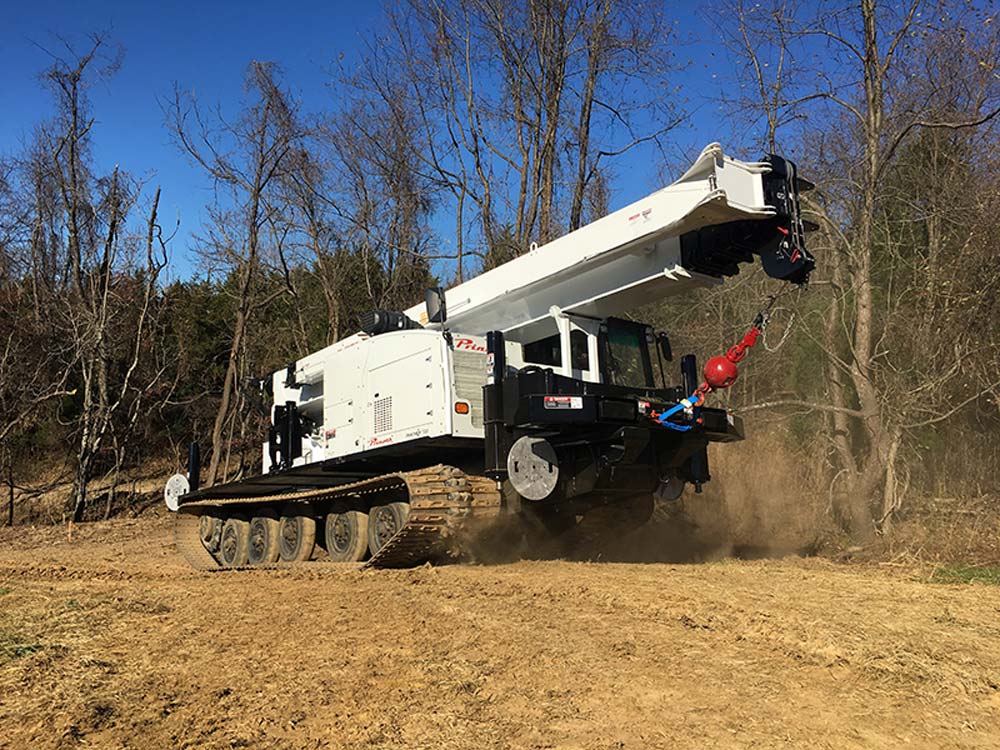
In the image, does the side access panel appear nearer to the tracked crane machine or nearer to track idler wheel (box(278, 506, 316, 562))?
the tracked crane machine

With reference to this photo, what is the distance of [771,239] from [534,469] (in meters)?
3.21

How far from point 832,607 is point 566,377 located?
3356 millimetres

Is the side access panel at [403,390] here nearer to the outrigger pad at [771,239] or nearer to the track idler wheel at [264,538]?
the track idler wheel at [264,538]

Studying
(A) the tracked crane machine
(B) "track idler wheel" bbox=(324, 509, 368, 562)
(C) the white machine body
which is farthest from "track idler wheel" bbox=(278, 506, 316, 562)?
(C) the white machine body

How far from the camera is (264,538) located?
12.5 meters

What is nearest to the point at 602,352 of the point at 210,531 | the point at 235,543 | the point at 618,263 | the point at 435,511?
the point at 618,263

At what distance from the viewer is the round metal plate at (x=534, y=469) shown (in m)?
8.50

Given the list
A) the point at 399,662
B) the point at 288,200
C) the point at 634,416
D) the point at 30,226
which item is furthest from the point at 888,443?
the point at 30,226

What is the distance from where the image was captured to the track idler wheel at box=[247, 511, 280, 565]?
12.3 m

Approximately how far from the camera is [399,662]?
5062 mm

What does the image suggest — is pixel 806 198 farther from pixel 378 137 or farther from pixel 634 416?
pixel 378 137

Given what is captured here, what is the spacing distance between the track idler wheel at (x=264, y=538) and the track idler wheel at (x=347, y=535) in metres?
1.39

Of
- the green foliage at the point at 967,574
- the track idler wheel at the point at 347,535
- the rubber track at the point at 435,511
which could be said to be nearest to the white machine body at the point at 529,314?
the rubber track at the point at 435,511

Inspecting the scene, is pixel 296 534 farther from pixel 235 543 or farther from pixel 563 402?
pixel 563 402
